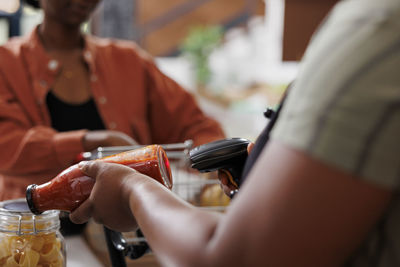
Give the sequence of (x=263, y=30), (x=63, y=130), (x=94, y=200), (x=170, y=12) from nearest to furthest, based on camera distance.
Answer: (x=94, y=200) → (x=63, y=130) → (x=263, y=30) → (x=170, y=12)

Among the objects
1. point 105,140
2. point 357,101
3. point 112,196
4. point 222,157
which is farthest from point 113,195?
point 105,140

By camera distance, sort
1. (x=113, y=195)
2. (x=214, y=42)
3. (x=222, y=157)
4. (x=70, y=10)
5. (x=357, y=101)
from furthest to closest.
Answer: (x=214, y=42)
(x=70, y=10)
(x=222, y=157)
(x=113, y=195)
(x=357, y=101)

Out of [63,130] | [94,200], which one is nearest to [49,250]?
[94,200]

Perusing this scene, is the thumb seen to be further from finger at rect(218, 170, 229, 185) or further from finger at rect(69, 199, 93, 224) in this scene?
finger at rect(218, 170, 229, 185)

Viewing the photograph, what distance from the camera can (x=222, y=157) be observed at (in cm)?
78

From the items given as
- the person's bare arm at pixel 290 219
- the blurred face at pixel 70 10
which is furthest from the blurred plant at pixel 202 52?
the person's bare arm at pixel 290 219

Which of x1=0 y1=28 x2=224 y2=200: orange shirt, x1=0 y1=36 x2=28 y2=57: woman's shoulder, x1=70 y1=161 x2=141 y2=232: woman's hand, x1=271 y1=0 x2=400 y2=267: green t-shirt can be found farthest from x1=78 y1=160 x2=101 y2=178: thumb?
x1=0 y1=36 x2=28 y2=57: woman's shoulder

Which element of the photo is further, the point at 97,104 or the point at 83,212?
the point at 97,104

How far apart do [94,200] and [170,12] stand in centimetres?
409

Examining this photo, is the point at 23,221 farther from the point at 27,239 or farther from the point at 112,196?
the point at 112,196

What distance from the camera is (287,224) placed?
1.44ft

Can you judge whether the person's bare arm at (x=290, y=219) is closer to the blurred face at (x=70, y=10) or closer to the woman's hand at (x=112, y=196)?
the woman's hand at (x=112, y=196)

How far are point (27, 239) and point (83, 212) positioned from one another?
206mm

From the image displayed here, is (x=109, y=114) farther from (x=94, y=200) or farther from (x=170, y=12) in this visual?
(x=170, y=12)
